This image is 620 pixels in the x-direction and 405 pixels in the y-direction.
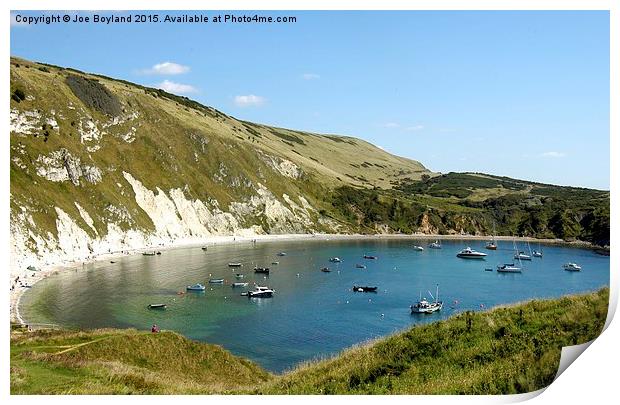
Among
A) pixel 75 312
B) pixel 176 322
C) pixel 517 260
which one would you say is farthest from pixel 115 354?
pixel 517 260

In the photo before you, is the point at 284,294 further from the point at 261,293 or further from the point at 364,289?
the point at 364,289

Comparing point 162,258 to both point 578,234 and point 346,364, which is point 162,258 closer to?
point 346,364

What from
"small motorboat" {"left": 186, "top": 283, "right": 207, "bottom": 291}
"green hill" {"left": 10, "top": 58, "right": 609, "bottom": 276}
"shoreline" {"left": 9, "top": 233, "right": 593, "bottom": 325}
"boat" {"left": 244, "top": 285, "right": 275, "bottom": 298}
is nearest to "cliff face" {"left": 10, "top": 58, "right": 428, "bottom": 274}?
"green hill" {"left": 10, "top": 58, "right": 609, "bottom": 276}

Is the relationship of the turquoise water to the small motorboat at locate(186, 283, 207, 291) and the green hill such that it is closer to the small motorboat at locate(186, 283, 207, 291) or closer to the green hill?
the small motorboat at locate(186, 283, 207, 291)

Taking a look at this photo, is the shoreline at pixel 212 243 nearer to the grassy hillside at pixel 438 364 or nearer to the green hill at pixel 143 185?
the green hill at pixel 143 185

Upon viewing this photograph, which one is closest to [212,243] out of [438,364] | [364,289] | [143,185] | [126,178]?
[143,185]

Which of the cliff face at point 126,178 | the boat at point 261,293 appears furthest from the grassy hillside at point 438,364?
the cliff face at point 126,178
